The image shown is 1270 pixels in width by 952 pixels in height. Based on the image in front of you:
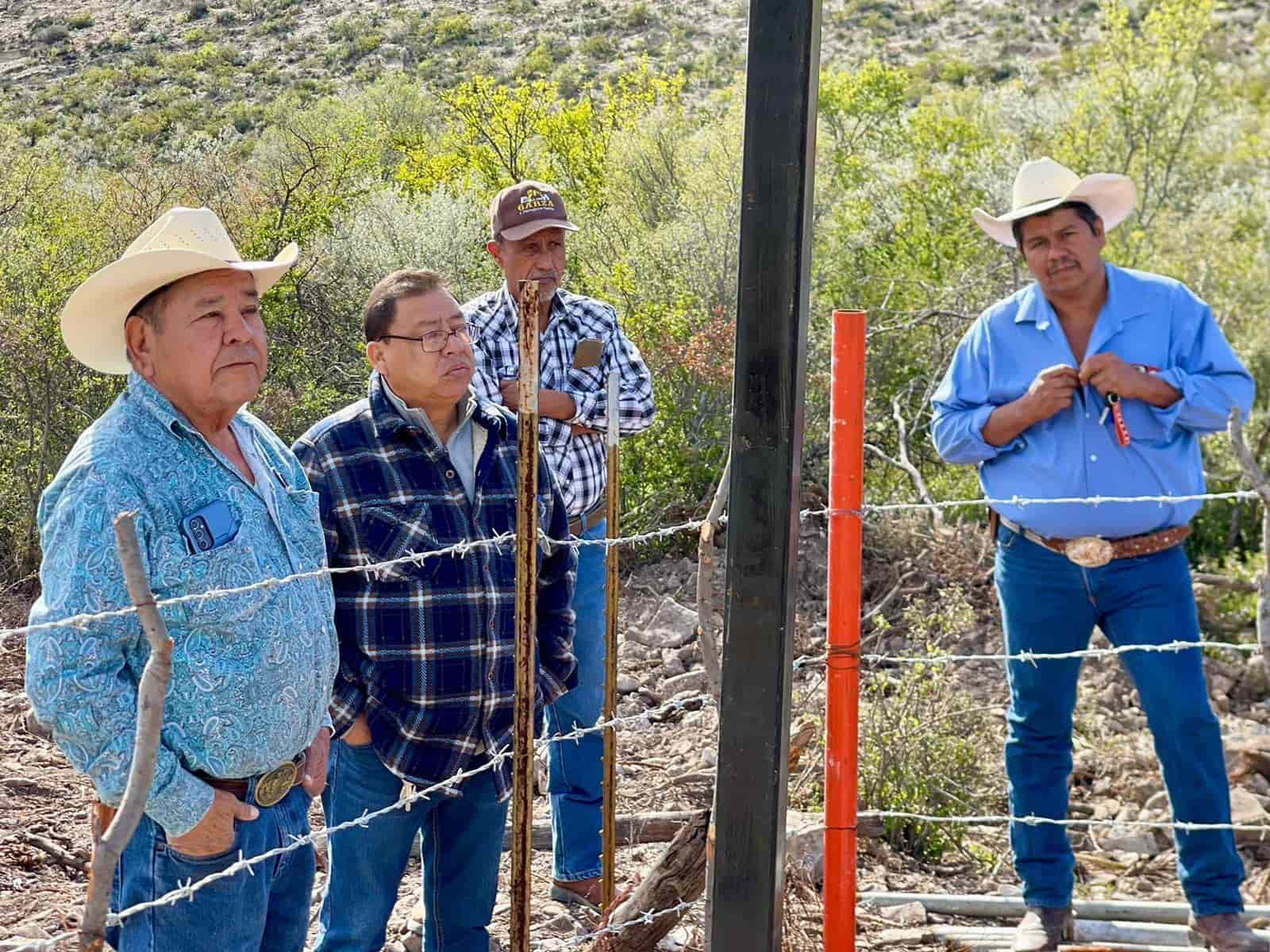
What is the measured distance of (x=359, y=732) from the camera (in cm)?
301

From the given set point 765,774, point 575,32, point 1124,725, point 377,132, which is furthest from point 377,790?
point 575,32

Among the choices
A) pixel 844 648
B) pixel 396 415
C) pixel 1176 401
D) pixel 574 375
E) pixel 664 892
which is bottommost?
pixel 664 892

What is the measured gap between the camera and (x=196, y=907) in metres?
2.33

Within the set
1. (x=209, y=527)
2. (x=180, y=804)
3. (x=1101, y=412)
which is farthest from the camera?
(x=1101, y=412)

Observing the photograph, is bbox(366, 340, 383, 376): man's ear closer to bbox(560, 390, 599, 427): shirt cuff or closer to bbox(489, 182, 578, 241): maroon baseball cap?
bbox(560, 390, 599, 427): shirt cuff

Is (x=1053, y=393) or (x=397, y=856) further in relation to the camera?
(x=1053, y=393)

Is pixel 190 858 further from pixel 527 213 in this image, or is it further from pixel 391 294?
pixel 527 213

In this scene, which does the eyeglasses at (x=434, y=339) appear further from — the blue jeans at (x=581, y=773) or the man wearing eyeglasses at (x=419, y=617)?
the blue jeans at (x=581, y=773)

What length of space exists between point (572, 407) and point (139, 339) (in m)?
1.96

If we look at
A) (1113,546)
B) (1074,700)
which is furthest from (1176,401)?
(1074,700)

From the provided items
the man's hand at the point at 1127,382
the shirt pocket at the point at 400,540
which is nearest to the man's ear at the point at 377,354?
the shirt pocket at the point at 400,540

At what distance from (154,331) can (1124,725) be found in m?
5.28

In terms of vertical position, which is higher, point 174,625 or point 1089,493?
point 1089,493

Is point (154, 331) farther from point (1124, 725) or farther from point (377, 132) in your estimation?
point (377, 132)
